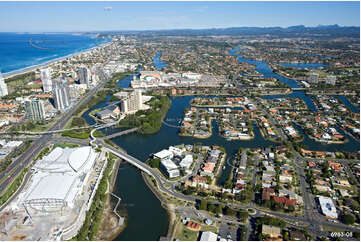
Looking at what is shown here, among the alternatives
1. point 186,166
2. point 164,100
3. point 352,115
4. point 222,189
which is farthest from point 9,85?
point 352,115

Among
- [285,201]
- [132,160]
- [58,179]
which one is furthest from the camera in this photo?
[132,160]

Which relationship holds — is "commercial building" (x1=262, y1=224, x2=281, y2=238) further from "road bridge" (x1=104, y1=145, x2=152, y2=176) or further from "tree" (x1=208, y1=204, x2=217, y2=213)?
"road bridge" (x1=104, y1=145, x2=152, y2=176)

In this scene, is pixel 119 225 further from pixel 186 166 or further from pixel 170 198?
pixel 186 166

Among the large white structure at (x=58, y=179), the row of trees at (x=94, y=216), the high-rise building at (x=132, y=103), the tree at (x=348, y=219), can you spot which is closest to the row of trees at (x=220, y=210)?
the tree at (x=348, y=219)

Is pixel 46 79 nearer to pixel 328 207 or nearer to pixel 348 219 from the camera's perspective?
pixel 328 207

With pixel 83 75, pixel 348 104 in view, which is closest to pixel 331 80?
pixel 348 104

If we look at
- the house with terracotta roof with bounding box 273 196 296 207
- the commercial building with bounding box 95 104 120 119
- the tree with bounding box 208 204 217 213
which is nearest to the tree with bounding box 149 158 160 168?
the tree with bounding box 208 204 217 213
